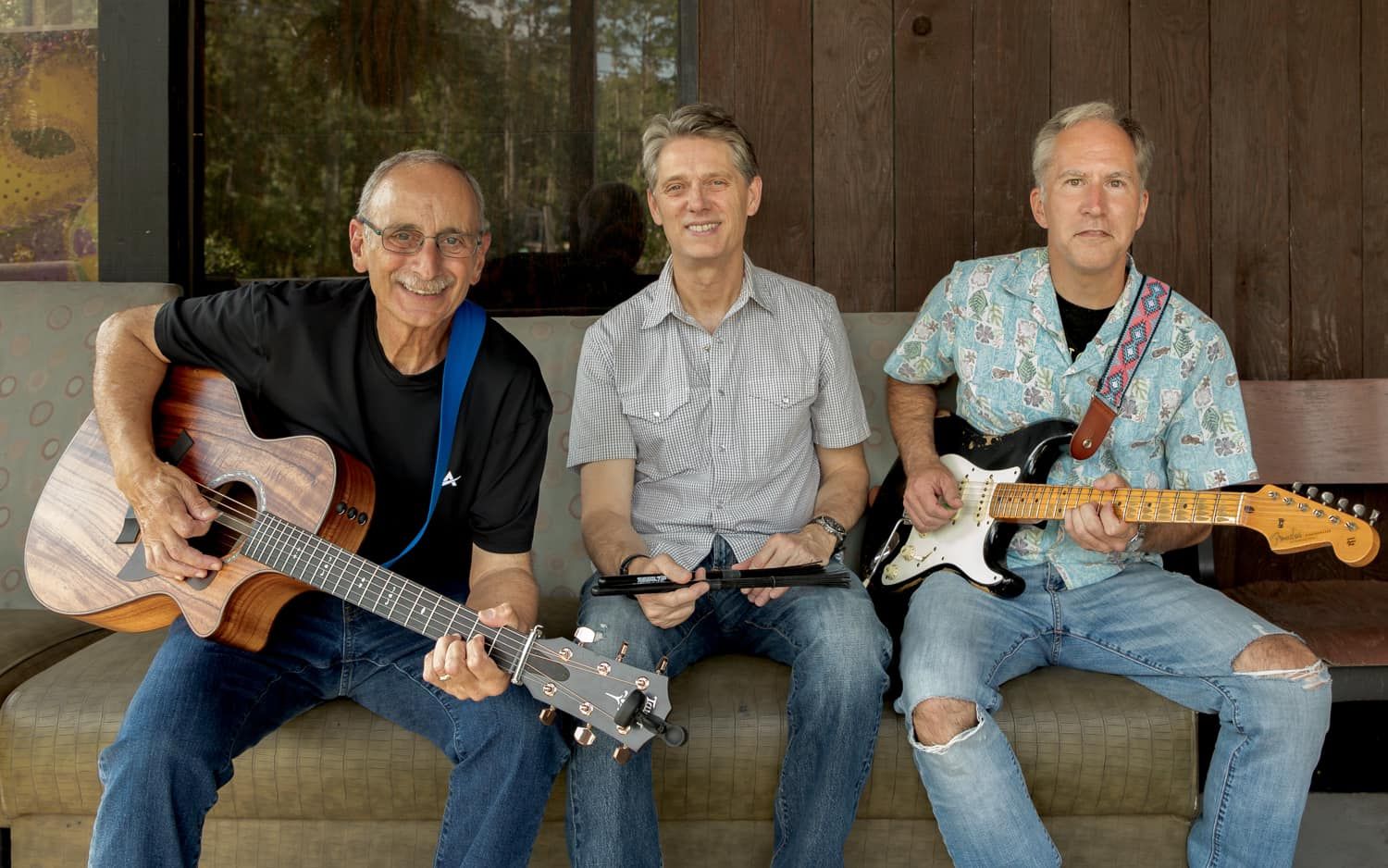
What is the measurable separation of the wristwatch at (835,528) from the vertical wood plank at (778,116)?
41.8 inches

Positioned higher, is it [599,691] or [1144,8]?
[1144,8]

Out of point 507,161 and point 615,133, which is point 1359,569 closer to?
point 615,133

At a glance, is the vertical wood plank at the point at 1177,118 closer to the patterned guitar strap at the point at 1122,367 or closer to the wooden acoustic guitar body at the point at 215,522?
the patterned guitar strap at the point at 1122,367

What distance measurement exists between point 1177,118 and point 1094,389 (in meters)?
1.16

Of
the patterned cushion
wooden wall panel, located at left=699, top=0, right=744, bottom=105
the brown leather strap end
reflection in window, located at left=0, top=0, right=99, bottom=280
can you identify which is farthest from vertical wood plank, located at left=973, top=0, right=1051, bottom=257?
reflection in window, located at left=0, top=0, right=99, bottom=280

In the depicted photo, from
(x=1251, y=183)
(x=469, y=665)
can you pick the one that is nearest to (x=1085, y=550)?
(x=469, y=665)

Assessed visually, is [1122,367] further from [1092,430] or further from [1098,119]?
[1098,119]

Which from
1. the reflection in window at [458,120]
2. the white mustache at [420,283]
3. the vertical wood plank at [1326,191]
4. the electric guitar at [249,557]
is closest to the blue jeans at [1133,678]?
the electric guitar at [249,557]

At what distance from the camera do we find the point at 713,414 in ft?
7.59

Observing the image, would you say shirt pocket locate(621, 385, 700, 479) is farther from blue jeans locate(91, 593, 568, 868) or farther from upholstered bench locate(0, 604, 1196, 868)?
blue jeans locate(91, 593, 568, 868)

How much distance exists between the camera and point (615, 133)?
10.4 ft

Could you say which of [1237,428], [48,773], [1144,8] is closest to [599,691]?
[48,773]

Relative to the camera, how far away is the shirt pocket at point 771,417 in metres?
2.30

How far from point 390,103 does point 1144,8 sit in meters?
2.02
